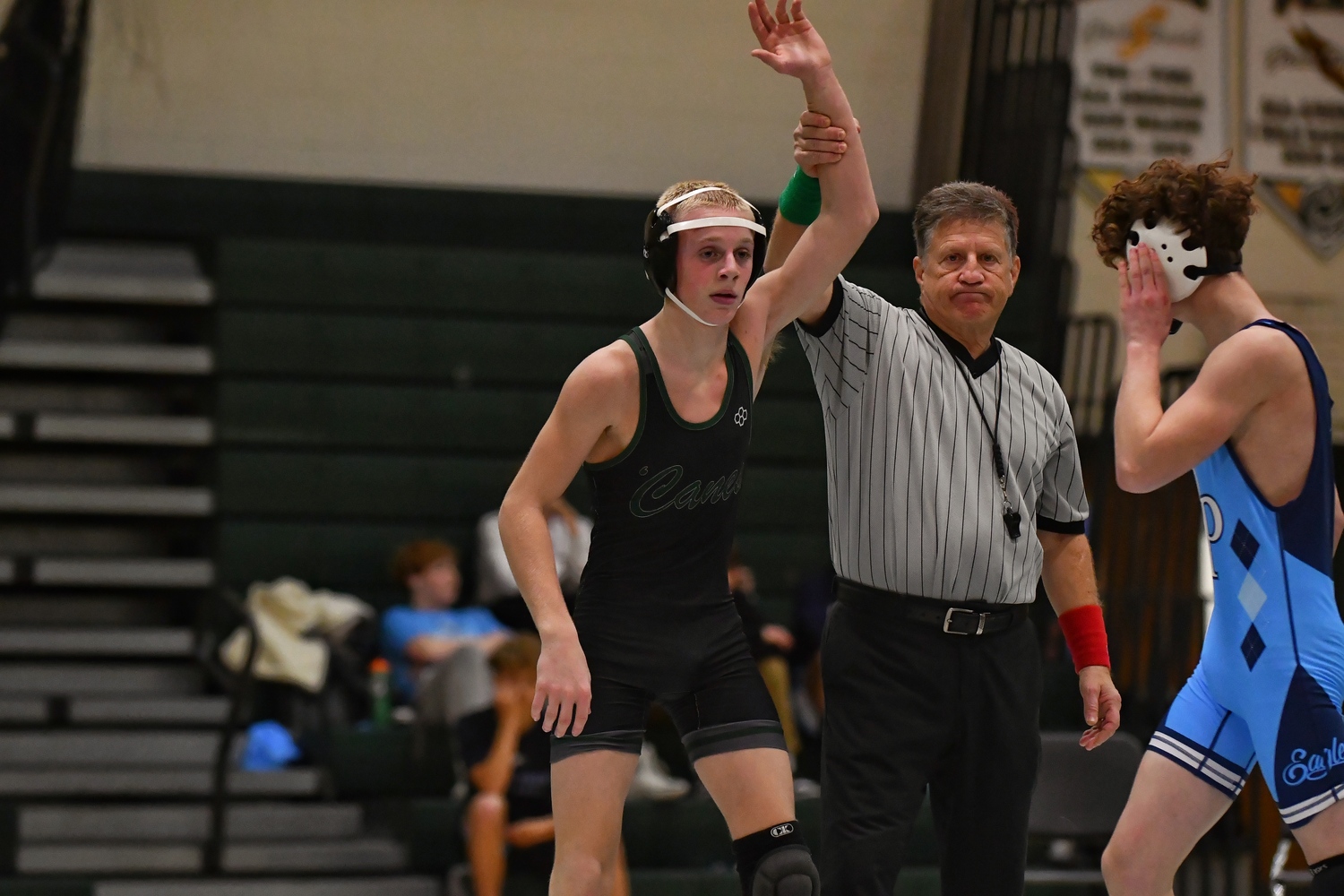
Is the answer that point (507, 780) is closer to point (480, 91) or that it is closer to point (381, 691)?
point (381, 691)

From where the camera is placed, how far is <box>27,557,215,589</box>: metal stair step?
7.37m

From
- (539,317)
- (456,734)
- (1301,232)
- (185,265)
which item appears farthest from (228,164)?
(1301,232)

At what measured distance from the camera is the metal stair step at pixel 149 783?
673cm

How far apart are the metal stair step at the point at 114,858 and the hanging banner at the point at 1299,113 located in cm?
663

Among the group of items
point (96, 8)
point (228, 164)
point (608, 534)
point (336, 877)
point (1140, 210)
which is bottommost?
point (336, 877)

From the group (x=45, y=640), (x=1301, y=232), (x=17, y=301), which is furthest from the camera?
(x=1301, y=232)

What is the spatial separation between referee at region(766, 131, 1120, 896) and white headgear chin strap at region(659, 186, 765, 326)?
186 millimetres

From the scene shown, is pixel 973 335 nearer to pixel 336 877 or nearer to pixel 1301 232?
pixel 336 877

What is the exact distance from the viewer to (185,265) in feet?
26.9

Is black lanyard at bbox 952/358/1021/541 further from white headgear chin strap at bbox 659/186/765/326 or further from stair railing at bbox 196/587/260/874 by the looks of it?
stair railing at bbox 196/587/260/874

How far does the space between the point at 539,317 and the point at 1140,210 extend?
5.38 metres

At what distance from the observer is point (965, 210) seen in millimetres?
3330

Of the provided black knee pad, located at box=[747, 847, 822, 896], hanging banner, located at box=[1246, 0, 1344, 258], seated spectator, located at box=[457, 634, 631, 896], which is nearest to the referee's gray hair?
black knee pad, located at box=[747, 847, 822, 896]

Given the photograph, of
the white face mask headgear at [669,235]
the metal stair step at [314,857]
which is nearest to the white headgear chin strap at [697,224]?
the white face mask headgear at [669,235]
